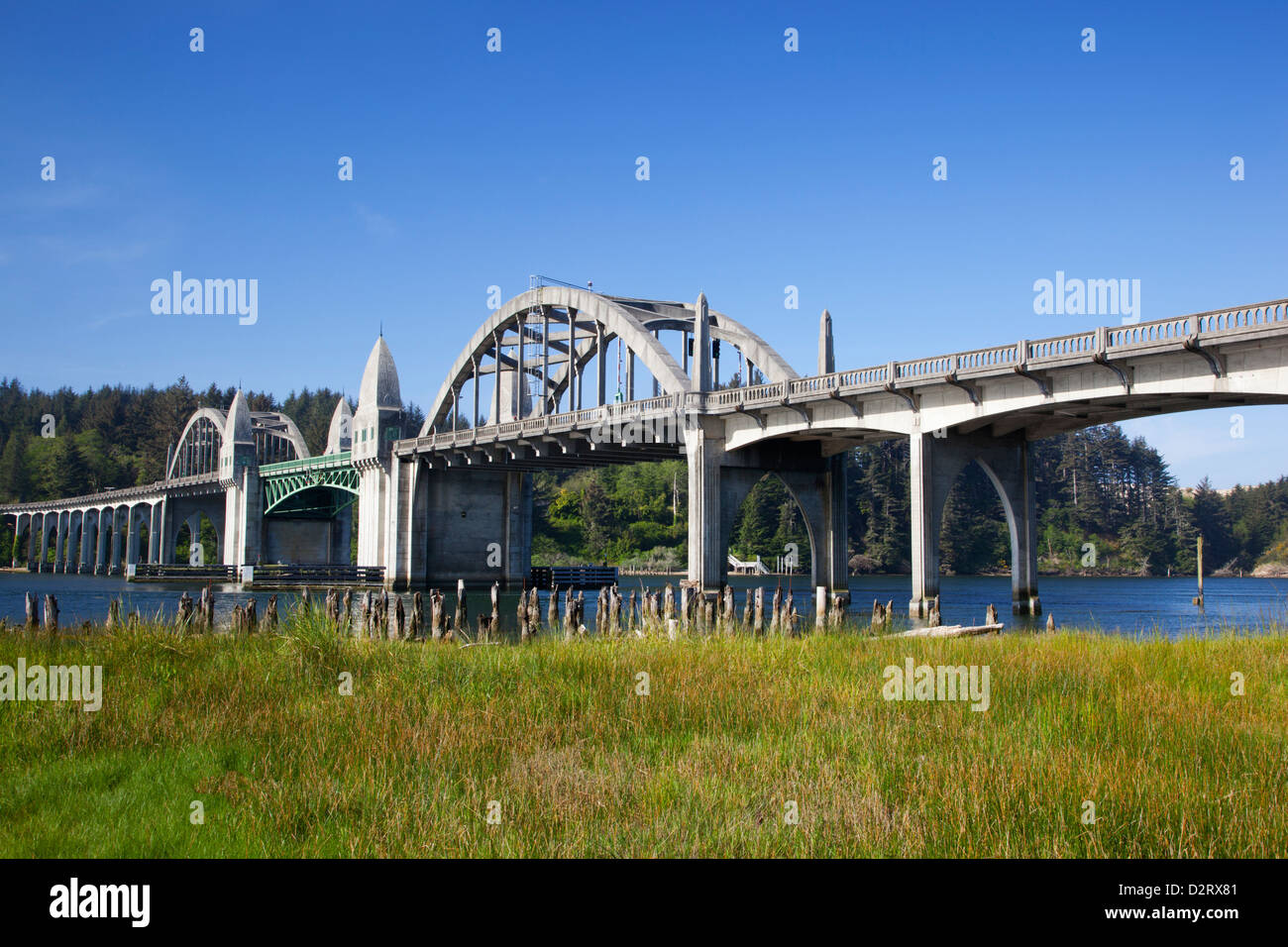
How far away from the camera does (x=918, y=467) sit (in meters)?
39.3

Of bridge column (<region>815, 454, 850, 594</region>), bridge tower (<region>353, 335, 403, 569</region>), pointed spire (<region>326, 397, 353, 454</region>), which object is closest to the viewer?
bridge column (<region>815, 454, 850, 594</region>)

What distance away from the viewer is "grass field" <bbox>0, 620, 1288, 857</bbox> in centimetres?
784

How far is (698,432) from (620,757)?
38568 mm

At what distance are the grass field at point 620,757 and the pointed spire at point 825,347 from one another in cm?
3354

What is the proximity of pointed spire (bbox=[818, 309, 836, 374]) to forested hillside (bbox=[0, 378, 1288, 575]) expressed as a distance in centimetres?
7092

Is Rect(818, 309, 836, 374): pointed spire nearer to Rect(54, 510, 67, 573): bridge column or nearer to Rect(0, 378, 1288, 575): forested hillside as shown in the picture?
Rect(0, 378, 1288, 575): forested hillside

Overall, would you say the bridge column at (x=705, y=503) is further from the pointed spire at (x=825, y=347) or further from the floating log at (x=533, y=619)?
the floating log at (x=533, y=619)

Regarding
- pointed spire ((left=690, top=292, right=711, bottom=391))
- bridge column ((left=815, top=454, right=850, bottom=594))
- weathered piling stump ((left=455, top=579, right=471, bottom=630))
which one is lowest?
weathered piling stump ((left=455, top=579, right=471, bottom=630))

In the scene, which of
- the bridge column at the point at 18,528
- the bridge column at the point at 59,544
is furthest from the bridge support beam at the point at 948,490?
the bridge column at the point at 18,528

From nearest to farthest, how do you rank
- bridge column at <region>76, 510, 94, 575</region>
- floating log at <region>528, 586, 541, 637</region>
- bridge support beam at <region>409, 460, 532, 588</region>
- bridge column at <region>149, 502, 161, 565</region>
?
floating log at <region>528, 586, 541, 637</region>, bridge support beam at <region>409, 460, 532, 588</region>, bridge column at <region>149, 502, 161, 565</region>, bridge column at <region>76, 510, 94, 575</region>

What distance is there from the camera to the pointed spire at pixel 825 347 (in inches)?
1905

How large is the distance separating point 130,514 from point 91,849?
116 m

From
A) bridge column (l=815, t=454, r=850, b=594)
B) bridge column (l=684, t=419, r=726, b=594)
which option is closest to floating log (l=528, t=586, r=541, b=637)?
bridge column (l=684, t=419, r=726, b=594)

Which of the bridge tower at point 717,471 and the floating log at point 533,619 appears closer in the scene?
the floating log at point 533,619
